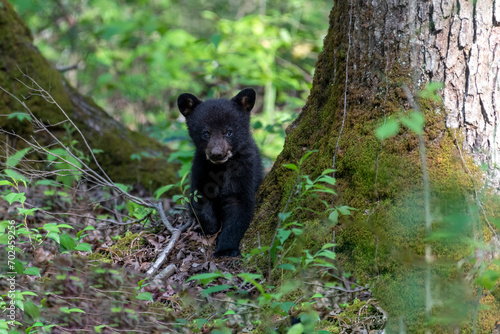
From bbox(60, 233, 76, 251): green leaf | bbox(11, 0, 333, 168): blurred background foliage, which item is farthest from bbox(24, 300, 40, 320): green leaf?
bbox(11, 0, 333, 168): blurred background foliage

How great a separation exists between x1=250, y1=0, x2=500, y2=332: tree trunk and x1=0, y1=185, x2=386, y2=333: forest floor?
0.97 ft

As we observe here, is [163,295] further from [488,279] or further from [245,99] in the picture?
[245,99]

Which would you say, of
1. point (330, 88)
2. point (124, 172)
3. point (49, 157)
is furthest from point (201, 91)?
point (330, 88)

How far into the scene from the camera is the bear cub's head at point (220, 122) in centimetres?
483

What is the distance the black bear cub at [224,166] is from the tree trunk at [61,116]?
5.80ft

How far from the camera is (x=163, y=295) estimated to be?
3.38 metres

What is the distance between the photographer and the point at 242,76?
9945mm

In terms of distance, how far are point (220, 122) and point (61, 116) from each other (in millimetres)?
2670

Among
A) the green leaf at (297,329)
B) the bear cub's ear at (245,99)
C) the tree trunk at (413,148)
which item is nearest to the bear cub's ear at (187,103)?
the bear cub's ear at (245,99)

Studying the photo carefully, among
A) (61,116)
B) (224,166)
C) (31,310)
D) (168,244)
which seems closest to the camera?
(31,310)

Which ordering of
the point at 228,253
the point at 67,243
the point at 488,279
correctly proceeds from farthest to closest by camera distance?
the point at 228,253 < the point at 67,243 < the point at 488,279

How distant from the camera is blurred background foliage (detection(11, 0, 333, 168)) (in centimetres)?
966

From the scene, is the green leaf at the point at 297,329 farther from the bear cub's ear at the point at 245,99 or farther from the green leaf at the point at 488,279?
the bear cub's ear at the point at 245,99

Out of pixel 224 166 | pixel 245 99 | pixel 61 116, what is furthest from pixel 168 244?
pixel 61 116
